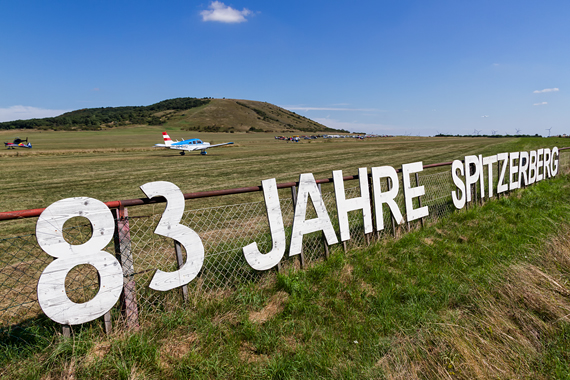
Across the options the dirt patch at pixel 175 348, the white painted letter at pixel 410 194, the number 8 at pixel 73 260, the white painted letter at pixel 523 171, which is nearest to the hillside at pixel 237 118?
the white painted letter at pixel 523 171

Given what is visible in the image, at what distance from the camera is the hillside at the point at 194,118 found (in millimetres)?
112562

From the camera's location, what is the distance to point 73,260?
8.57 feet

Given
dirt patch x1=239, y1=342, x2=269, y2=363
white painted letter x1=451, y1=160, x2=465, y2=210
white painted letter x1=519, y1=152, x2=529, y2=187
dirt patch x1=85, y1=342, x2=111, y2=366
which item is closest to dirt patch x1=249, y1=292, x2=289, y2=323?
dirt patch x1=239, y1=342, x2=269, y2=363

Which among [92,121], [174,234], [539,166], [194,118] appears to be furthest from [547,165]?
[194,118]

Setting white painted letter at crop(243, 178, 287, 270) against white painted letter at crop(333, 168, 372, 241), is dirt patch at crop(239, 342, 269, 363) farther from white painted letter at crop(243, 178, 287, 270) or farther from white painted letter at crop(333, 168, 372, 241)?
white painted letter at crop(333, 168, 372, 241)

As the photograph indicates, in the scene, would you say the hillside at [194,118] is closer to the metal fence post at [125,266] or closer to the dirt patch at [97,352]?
the metal fence post at [125,266]

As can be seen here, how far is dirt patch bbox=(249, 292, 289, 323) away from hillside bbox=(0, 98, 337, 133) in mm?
113745

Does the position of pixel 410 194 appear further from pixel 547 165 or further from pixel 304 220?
pixel 547 165

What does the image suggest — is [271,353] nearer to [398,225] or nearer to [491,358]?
[491,358]

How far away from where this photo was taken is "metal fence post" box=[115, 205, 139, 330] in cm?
294

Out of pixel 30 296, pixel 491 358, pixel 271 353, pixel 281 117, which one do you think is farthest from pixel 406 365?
pixel 281 117

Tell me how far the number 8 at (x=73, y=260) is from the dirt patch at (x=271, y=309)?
1.39 metres

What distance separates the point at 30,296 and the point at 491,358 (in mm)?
5396

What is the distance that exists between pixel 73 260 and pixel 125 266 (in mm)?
456
